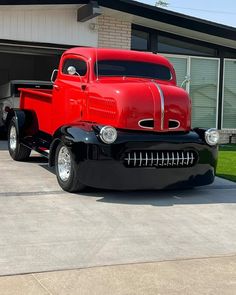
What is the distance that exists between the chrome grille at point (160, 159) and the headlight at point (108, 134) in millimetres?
306

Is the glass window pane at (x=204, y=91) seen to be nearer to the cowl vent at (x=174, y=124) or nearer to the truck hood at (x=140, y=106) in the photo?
the truck hood at (x=140, y=106)

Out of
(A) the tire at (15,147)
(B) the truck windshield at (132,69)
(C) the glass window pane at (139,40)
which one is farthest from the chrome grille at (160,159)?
(C) the glass window pane at (139,40)

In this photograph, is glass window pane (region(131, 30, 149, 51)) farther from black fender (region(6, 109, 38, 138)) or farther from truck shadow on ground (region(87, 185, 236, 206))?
truck shadow on ground (region(87, 185, 236, 206))

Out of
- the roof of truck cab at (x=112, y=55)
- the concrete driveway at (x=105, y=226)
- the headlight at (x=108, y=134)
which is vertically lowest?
the concrete driveway at (x=105, y=226)

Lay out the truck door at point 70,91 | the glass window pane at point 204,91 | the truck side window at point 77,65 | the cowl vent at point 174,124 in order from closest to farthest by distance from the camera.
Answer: the cowl vent at point 174,124 < the truck door at point 70,91 < the truck side window at point 77,65 < the glass window pane at point 204,91

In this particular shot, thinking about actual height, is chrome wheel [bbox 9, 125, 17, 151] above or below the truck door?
below

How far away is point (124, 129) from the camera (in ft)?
26.1

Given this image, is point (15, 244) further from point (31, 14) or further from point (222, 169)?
point (31, 14)

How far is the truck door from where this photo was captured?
880 centimetres

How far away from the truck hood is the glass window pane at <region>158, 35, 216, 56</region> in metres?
8.10

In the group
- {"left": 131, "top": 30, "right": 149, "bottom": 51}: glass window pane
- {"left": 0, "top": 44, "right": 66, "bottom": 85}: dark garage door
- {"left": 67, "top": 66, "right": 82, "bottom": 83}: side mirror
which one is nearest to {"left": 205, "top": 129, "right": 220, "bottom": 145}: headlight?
{"left": 67, "top": 66, "right": 82, "bottom": 83}: side mirror

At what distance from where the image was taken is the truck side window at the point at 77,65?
358 inches

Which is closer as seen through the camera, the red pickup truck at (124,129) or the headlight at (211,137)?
the red pickup truck at (124,129)

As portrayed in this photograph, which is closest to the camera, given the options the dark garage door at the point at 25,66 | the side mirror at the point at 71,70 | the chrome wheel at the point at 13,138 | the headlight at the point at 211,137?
the headlight at the point at 211,137
